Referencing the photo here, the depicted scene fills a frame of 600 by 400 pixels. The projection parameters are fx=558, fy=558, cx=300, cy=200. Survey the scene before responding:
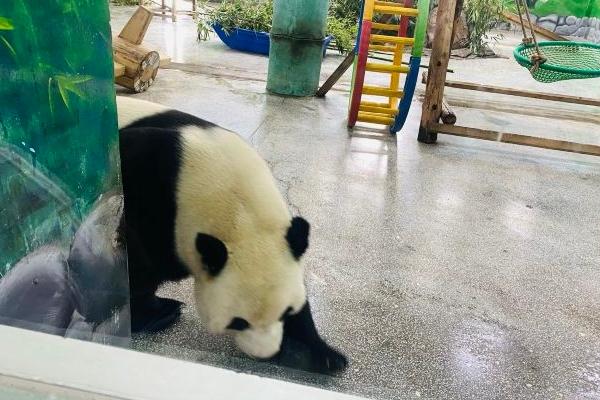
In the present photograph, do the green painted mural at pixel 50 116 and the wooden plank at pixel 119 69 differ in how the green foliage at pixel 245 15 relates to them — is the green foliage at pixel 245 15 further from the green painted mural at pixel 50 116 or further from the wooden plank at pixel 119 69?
the green painted mural at pixel 50 116

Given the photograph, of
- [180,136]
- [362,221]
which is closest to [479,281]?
[362,221]

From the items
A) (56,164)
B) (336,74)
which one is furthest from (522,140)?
(56,164)

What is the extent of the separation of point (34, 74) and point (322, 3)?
15.2 feet

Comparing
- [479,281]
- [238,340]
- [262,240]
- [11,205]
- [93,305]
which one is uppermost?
[11,205]

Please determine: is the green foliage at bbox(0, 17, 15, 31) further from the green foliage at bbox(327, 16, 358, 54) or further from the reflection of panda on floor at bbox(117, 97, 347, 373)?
the green foliage at bbox(327, 16, 358, 54)

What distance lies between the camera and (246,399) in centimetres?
80

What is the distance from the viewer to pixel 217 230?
1.57 meters

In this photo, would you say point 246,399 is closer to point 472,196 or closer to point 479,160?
point 472,196

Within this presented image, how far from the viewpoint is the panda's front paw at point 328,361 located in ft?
6.07

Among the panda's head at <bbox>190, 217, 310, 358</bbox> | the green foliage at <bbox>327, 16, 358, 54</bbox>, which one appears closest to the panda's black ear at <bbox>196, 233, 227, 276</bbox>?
the panda's head at <bbox>190, 217, 310, 358</bbox>

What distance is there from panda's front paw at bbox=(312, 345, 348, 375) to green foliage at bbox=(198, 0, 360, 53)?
620 cm

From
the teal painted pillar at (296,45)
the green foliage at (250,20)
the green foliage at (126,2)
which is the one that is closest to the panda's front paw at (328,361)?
the teal painted pillar at (296,45)

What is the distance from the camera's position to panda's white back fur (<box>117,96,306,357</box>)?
154cm

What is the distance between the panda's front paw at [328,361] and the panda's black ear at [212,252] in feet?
1.76
